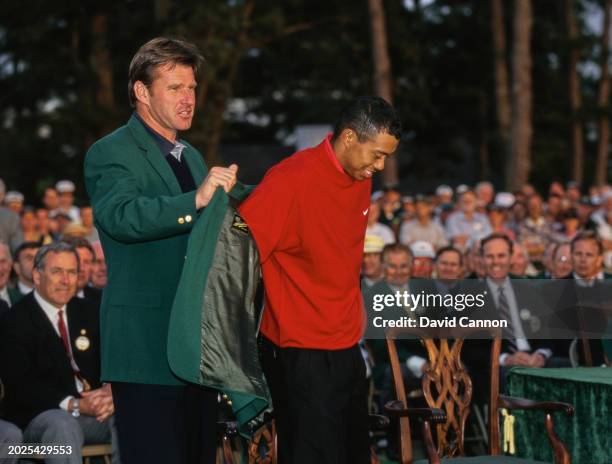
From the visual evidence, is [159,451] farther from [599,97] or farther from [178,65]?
[599,97]

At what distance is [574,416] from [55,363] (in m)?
2.53

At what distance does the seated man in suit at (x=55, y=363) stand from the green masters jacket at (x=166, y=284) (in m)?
1.73

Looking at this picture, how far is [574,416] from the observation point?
5.55 metres

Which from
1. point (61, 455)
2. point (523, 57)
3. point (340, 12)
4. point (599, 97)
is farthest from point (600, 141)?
point (61, 455)

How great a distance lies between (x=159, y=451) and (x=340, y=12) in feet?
80.2

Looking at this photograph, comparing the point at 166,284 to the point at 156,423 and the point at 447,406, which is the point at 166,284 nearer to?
the point at 156,423

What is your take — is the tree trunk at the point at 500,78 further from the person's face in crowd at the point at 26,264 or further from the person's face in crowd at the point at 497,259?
the person's face in crowd at the point at 26,264

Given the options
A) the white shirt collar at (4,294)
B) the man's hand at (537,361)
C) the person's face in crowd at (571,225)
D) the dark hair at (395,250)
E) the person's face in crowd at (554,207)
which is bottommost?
the man's hand at (537,361)

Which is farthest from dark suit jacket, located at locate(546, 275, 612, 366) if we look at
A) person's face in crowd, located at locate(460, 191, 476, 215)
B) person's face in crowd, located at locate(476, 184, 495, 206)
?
person's face in crowd, located at locate(476, 184, 495, 206)

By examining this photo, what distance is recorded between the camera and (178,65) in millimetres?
3725

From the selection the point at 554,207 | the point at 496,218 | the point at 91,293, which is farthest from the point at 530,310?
the point at 554,207

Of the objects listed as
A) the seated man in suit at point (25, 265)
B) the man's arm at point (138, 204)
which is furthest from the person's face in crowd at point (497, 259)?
the man's arm at point (138, 204)

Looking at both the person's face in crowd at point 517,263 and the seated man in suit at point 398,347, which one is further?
the person's face in crowd at point 517,263

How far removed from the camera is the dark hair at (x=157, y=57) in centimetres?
371
